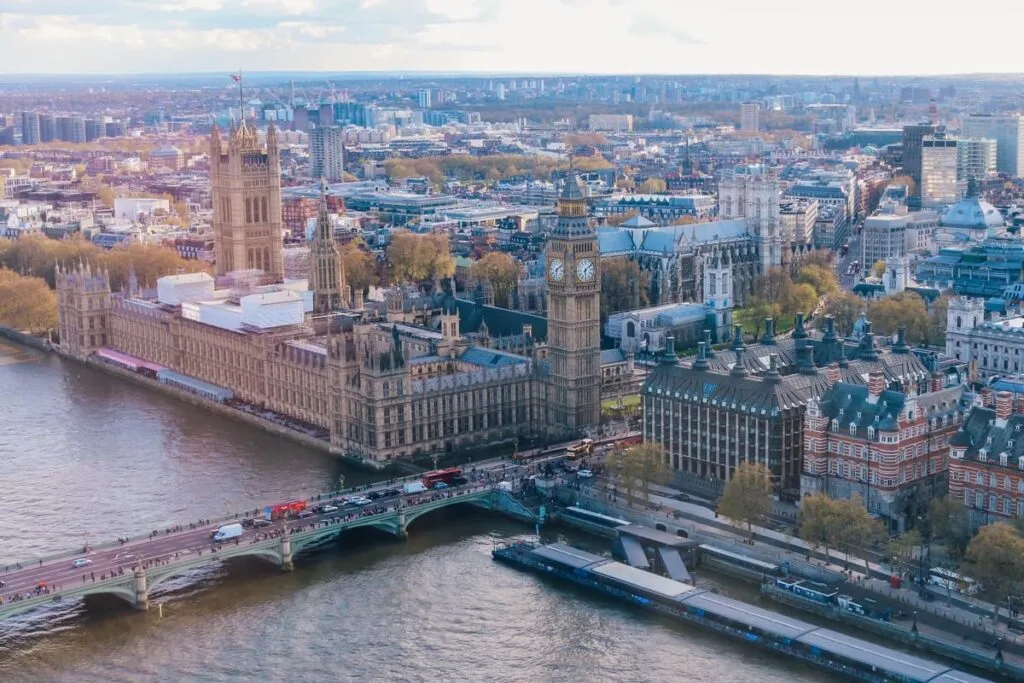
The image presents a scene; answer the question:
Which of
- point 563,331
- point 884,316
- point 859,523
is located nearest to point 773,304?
point 884,316

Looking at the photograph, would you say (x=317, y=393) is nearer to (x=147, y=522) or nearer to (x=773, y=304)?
(x=147, y=522)

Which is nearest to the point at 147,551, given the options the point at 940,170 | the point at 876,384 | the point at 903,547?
the point at 903,547

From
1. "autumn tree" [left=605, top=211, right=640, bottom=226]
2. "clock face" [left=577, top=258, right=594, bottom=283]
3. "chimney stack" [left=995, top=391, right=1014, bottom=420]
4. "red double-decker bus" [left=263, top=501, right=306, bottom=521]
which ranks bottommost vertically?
"red double-decker bus" [left=263, top=501, right=306, bottom=521]

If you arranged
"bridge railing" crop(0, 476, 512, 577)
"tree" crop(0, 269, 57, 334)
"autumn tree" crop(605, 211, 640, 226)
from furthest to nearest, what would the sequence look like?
"autumn tree" crop(605, 211, 640, 226), "tree" crop(0, 269, 57, 334), "bridge railing" crop(0, 476, 512, 577)

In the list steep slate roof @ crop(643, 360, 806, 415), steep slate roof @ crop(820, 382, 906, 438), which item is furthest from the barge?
steep slate roof @ crop(820, 382, 906, 438)

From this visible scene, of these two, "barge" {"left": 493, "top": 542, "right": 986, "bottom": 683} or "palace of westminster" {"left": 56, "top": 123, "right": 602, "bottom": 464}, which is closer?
"barge" {"left": 493, "top": 542, "right": 986, "bottom": 683}

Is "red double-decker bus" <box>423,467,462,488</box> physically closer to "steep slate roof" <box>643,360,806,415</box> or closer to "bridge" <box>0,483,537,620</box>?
"bridge" <box>0,483,537,620</box>

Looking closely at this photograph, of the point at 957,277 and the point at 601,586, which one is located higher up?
the point at 957,277
